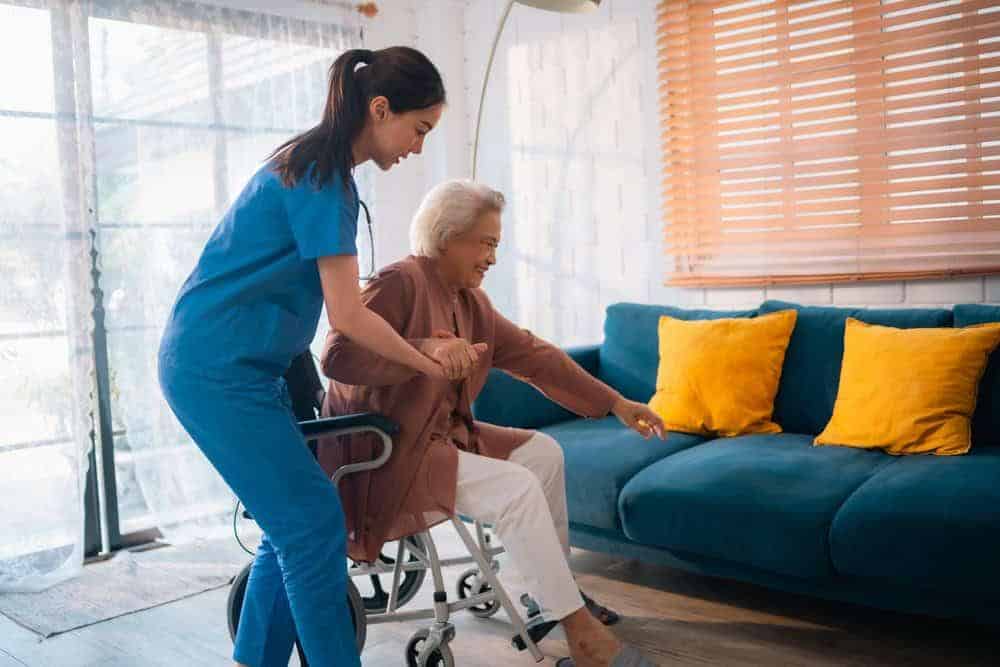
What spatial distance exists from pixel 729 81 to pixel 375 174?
169cm

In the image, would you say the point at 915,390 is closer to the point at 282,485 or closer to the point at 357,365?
the point at 357,365

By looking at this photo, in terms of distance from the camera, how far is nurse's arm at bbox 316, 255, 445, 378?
5.92 feet

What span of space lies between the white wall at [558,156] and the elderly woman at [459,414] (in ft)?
4.72

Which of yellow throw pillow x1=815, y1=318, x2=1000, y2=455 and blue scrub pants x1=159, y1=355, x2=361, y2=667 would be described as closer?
blue scrub pants x1=159, y1=355, x2=361, y2=667

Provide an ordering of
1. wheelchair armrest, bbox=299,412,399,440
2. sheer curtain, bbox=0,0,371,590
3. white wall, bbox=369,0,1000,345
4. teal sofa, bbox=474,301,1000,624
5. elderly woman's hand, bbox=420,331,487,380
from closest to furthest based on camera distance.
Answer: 1. elderly woman's hand, bbox=420,331,487,380
2. wheelchair armrest, bbox=299,412,399,440
3. teal sofa, bbox=474,301,1000,624
4. sheer curtain, bbox=0,0,371,590
5. white wall, bbox=369,0,1000,345

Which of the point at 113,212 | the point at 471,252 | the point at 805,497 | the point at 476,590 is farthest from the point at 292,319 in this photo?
the point at 113,212

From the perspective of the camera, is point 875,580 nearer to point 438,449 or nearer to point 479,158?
point 438,449

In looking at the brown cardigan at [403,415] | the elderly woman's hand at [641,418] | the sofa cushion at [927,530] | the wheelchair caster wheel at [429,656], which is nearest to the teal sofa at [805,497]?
the sofa cushion at [927,530]

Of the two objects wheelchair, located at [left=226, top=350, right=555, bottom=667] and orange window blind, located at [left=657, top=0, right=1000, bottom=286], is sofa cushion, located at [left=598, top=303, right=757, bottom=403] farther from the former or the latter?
wheelchair, located at [left=226, top=350, right=555, bottom=667]

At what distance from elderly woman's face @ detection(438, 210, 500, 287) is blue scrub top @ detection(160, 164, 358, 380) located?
23.1 inches

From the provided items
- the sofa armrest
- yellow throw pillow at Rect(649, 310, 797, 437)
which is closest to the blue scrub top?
the sofa armrest

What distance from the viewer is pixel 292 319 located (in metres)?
1.92

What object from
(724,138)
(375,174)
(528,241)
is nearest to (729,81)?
(724,138)

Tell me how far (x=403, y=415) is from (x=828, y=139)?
79.0 inches
